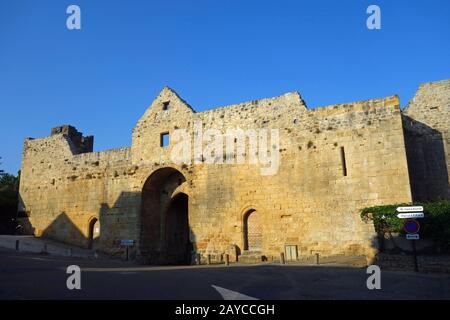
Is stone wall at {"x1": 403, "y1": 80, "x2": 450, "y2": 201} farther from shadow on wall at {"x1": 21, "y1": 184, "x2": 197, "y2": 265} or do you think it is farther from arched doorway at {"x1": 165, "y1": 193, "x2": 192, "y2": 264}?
arched doorway at {"x1": 165, "y1": 193, "x2": 192, "y2": 264}

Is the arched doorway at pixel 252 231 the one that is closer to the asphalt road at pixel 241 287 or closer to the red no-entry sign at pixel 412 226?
the asphalt road at pixel 241 287

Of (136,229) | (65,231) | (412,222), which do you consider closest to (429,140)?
(412,222)

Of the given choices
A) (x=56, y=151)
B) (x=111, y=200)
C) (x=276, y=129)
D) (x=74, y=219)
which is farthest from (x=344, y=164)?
(x=56, y=151)

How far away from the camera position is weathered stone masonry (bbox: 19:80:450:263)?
14414mm

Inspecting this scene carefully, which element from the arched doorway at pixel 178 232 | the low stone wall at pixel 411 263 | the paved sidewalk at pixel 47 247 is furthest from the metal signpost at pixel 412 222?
the paved sidewalk at pixel 47 247

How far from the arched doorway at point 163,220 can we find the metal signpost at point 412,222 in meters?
11.8

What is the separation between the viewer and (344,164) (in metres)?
15.0

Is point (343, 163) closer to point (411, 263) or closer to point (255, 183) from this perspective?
point (255, 183)

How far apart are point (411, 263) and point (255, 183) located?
727 cm

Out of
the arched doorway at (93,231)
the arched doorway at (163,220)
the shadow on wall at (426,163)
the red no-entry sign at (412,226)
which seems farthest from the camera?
the arched doorway at (93,231)

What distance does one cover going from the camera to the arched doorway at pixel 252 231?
53.7 feet

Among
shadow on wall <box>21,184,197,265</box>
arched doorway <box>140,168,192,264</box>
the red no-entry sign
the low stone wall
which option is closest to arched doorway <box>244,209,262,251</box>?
shadow on wall <box>21,184,197,265</box>

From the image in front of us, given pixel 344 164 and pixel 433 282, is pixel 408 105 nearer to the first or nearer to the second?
pixel 344 164
